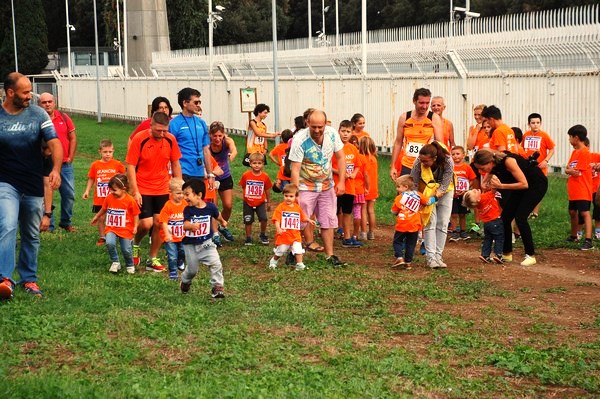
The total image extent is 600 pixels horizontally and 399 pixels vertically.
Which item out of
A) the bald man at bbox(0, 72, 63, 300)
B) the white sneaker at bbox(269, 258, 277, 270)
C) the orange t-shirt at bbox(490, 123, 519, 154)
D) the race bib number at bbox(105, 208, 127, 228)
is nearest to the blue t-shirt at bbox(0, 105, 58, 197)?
the bald man at bbox(0, 72, 63, 300)

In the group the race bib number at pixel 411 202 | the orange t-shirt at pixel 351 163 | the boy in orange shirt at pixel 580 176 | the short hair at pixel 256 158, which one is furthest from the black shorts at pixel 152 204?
the boy in orange shirt at pixel 580 176

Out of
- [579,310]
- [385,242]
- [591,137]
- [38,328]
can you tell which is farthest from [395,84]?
[38,328]

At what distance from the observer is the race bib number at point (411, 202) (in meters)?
13.3

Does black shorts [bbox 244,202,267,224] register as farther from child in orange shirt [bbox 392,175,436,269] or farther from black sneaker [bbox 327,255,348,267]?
child in orange shirt [bbox 392,175,436,269]

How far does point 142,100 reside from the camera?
59.8 meters

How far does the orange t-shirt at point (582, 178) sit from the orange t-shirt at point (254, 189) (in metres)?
4.33

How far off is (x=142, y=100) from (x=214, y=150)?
4478 centimetres

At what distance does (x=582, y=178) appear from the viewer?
15.7 meters

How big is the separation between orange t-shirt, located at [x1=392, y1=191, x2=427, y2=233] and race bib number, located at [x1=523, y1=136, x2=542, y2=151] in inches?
185

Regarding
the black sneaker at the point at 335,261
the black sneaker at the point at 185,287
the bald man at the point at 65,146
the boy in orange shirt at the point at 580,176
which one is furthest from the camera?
the bald man at the point at 65,146

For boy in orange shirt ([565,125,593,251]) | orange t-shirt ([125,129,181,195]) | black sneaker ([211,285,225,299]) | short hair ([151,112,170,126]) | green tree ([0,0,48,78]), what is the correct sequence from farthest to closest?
1. green tree ([0,0,48,78])
2. boy in orange shirt ([565,125,593,251])
3. orange t-shirt ([125,129,181,195])
4. short hair ([151,112,170,126])
5. black sneaker ([211,285,225,299])

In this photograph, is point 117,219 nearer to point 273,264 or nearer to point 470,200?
point 273,264

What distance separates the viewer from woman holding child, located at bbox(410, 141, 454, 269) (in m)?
13.3

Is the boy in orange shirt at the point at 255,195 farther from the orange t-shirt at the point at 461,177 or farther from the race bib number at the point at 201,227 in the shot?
the race bib number at the point at 201,227
